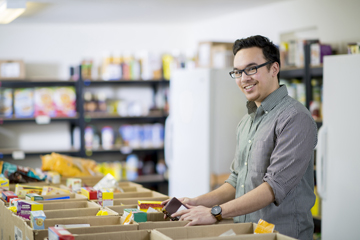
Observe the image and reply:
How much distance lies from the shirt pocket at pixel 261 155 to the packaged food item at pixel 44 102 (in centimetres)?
480

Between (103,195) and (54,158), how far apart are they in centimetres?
129

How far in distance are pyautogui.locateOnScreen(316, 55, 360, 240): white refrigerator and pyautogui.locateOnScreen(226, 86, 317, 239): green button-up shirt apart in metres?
1.37

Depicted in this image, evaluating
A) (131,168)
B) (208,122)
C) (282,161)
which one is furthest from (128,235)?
(131,168)

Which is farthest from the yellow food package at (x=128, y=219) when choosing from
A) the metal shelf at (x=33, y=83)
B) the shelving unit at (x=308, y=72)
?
the metal shelf at (x=33, y=83)

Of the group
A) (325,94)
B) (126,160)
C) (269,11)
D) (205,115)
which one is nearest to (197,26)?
(269,11)

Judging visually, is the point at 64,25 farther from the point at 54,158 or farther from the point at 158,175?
the point at 54,158

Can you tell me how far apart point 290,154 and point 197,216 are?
18.2 inches

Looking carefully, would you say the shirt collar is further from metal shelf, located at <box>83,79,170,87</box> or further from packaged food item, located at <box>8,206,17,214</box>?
metal shelf, located at <box>83,79,170,87</box>

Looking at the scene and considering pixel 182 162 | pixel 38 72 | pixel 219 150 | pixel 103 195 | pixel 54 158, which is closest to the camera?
pixel 103 195

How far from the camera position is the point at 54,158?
3.37 m

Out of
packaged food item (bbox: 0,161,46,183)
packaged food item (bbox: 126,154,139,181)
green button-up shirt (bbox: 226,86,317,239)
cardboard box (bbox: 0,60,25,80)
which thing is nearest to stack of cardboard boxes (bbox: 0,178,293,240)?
green button-up shirt (bbox: 226,86,317,239)

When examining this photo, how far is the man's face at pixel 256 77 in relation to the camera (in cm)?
207

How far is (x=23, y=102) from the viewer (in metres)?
6.28

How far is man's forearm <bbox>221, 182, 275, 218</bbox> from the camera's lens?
6.19 feet
